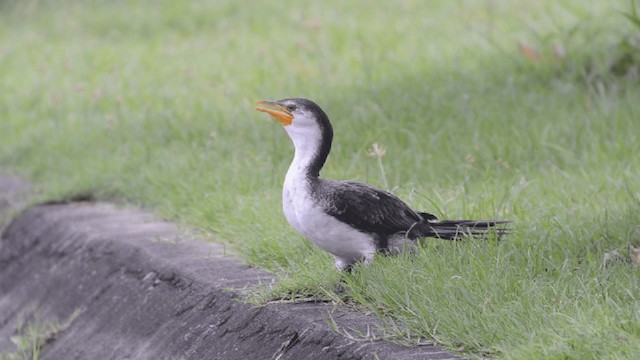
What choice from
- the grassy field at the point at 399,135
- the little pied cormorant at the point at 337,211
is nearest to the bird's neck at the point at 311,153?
the little pied cormorant at the point at 337,211

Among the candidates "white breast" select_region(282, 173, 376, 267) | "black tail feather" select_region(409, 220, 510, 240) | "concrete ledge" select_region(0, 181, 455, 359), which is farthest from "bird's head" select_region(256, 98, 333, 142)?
"concrete ledge" select_region(0, 181, 455, 359)

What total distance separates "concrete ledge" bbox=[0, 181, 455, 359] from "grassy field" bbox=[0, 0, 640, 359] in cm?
17

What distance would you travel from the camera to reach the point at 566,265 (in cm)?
431

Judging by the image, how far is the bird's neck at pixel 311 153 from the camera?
435 cm

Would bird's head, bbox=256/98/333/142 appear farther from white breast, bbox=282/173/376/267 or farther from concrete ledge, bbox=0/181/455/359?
concrete ledge, bbox=0/181/455/359

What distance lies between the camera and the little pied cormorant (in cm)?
421

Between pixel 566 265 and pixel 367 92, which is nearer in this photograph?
pixel 566 265

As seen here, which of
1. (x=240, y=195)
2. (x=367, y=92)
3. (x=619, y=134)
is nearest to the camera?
(x=240, y=195)

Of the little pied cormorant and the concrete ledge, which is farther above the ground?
the little pied cormorant

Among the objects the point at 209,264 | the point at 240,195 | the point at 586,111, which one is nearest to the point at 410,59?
the point at 586,111

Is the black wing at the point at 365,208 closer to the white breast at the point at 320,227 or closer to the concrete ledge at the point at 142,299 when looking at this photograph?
the white breast at the point at 320,227

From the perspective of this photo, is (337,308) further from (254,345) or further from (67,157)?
(67,157)

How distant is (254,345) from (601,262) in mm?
1334

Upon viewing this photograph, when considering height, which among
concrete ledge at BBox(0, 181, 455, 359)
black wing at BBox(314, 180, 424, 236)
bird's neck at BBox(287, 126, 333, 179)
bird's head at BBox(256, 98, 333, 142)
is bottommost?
concrete ledge at BBox(0, 181, 455, 359)
